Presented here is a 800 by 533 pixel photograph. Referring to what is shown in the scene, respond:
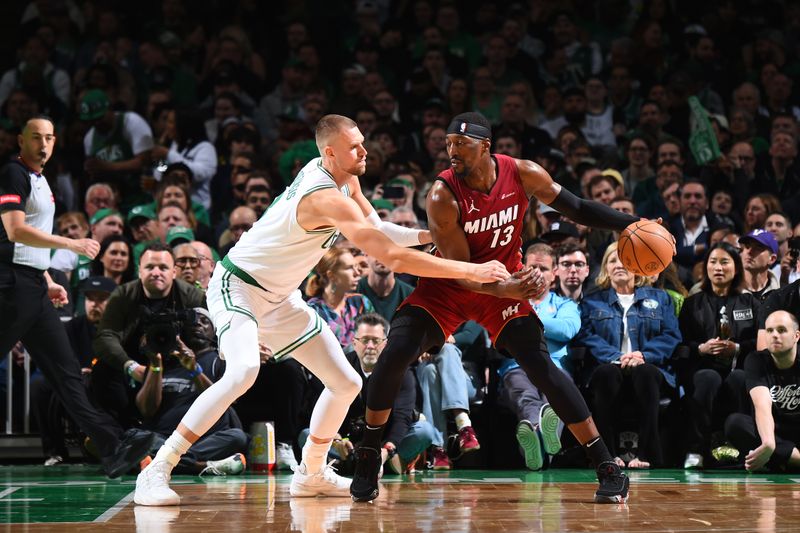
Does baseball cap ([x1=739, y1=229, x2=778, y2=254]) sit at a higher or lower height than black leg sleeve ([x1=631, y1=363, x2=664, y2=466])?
higher

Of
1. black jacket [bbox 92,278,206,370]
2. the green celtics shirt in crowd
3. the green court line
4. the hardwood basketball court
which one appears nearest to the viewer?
the hardwood basketball court

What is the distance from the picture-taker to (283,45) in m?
13.7

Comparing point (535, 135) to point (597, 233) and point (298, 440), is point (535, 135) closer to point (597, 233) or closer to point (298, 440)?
point (597, 233)

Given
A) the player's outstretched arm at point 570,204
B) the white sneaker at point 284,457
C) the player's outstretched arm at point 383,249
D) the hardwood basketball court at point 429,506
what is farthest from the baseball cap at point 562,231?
the player's outstretched arm at point 383,249

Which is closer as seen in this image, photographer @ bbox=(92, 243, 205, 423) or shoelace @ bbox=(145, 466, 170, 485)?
shoelace @ bbox=(145, 466, 170, 485)

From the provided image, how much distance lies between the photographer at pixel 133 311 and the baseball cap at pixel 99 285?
23.3 inches

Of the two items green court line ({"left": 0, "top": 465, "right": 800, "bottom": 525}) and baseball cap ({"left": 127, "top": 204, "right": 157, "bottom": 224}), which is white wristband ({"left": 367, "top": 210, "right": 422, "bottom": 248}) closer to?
green court line ({"left": 0, "top": 465, "right": 800, "bottom": 525})

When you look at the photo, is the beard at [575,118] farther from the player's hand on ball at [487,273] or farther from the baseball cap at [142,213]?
the player's hand on ball at [487,273]

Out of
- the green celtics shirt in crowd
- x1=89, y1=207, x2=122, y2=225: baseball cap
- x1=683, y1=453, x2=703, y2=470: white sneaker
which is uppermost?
the green celtics shirt in crowd

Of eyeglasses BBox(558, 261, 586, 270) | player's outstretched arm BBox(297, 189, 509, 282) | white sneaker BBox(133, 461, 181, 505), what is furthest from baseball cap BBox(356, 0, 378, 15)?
white sneaker BBox(133, 461, 181, 505)

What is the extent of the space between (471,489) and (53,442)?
11.9 ft

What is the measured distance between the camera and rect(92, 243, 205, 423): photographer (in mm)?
8047

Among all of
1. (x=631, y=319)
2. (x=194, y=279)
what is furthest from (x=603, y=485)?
(x=194, y=279)

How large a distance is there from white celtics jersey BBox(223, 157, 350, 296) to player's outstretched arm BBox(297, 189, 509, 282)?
0.48 ft
